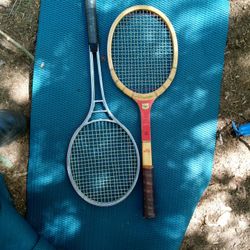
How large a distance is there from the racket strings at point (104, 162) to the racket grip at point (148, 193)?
0.17 ft

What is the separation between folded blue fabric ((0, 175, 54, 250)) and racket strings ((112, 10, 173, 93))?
71cm

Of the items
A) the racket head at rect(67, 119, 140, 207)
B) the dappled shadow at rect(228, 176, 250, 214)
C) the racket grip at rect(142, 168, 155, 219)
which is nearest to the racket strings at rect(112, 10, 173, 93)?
the racket head at rect(67, 119, 140, 207)

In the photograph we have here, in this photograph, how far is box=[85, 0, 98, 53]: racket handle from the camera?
1838 mm

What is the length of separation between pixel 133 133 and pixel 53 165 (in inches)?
15.2

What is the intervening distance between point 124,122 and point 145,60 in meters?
0.29

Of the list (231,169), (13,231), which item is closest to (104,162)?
(13,231)

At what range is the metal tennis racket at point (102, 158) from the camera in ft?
6.11

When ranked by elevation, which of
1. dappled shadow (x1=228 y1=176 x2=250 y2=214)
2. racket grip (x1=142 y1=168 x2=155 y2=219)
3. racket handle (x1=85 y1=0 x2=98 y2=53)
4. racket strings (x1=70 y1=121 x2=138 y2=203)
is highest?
racket handle (x1=85 y1=0 x2=98 y2=53)

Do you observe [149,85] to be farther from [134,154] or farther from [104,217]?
[104,217]

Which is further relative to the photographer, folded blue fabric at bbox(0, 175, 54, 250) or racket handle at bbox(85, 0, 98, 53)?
racket handle at bbox(85, 0, 98, 53)

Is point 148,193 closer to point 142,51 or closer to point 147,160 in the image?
point 147,160

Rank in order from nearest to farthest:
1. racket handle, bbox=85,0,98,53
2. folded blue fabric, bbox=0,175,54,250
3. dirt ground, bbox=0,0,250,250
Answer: folded blue fabric, bbox=0,175,54,250 → racket handle, bbox=85,0,98,53 → dirt ground, bbox=0,0,250,250

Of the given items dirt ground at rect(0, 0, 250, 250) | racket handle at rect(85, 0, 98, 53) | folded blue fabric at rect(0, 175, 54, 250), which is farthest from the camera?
dirt ground at rect(0, 0, 250, 250)

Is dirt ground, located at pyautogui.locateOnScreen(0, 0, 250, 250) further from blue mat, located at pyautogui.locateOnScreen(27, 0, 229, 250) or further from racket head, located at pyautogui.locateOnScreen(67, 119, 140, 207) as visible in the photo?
racket head, located at pyautogui.locateOnScreen(67, 119, 140, 207)
